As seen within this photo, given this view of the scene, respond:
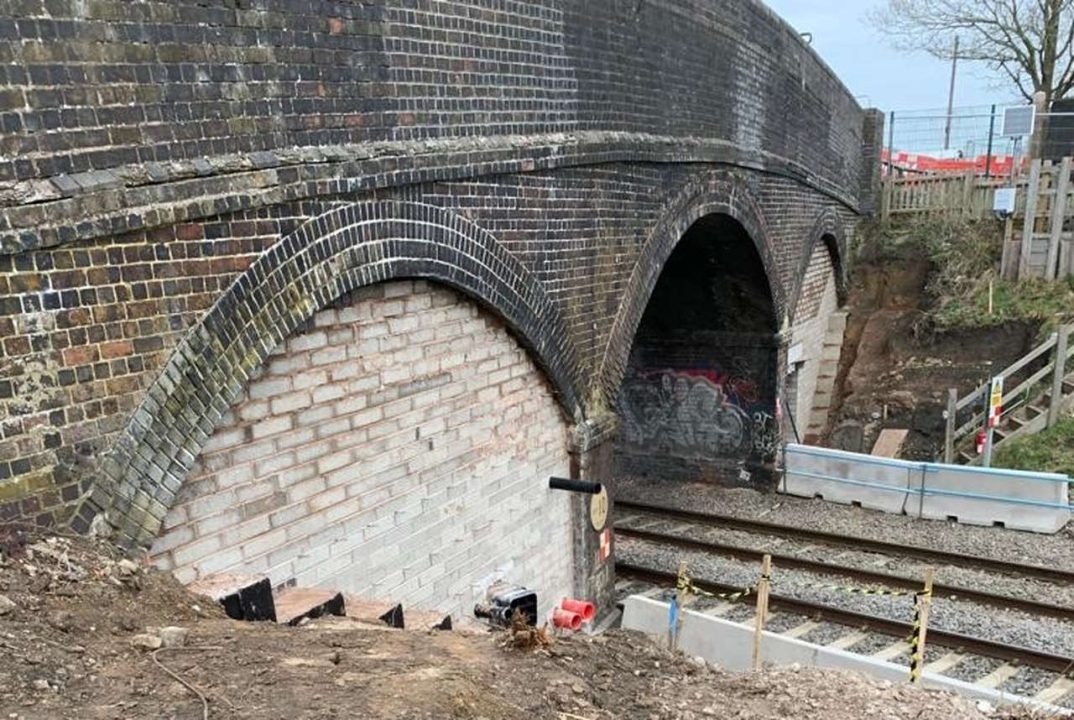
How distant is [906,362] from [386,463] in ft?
48.8

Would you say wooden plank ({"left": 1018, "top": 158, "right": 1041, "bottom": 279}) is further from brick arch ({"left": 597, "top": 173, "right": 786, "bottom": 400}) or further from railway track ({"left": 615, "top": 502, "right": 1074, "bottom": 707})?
railway track ({"left": 615, "top": 502, "right": 1074, "bottom": 707})

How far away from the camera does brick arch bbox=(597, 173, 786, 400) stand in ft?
31.5

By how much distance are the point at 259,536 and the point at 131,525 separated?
1.13m

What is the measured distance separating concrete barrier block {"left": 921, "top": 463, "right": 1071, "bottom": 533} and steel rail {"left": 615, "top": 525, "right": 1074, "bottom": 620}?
2552mm

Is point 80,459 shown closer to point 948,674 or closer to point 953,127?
point 948,674

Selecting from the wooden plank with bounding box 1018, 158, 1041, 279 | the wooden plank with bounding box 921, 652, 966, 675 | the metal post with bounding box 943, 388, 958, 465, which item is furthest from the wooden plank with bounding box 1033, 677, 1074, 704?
the wooden plank with bounding box 1018, 158, 1041, 279

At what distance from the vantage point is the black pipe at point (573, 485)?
8.45m

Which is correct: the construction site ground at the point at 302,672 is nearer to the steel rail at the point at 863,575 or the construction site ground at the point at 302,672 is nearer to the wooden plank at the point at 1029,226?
the steel rail at the point at 863,575

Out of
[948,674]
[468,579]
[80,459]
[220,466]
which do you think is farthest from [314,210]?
[948,674]

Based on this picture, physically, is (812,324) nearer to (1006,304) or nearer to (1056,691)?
(1006,304)

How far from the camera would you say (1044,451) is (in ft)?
43.7

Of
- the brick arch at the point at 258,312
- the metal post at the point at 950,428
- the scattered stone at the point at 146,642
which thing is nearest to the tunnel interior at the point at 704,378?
the metal post at the point at 950,428

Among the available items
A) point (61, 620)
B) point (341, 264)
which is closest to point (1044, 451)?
point (341, 264)

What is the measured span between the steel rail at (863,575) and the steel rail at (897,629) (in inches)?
30.8
